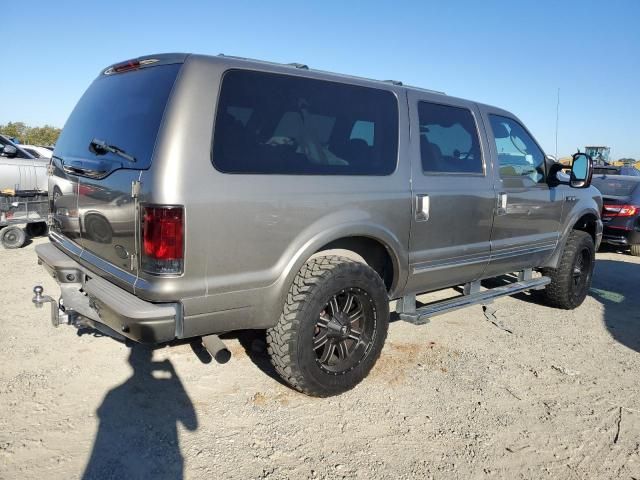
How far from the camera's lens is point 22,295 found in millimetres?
5133

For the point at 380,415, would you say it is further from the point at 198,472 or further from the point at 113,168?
the point at 113,168

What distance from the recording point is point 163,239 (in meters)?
2.49

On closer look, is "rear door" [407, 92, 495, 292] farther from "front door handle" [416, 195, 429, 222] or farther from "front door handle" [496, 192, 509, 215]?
"front door handle" [496, 192, 509, 215]

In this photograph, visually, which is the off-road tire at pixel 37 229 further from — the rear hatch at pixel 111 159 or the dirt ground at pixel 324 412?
the rear hatch at pixel 111 159

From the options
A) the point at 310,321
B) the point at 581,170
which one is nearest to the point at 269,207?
the point at 310,321

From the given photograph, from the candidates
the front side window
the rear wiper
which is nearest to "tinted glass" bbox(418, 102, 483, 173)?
the front side window

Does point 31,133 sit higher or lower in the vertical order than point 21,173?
higher

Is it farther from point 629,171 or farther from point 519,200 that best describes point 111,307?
point 629,171

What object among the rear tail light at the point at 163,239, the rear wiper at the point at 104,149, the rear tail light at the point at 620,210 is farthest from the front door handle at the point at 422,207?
the rear tail light at the point at 620,210

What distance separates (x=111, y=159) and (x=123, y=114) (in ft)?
1.05

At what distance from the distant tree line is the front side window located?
41.3 metres

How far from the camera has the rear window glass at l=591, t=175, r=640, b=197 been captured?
9.02 meters

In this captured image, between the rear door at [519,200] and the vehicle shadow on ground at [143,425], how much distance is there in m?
2.78

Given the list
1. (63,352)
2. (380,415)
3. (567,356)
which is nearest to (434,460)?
(380,415)
